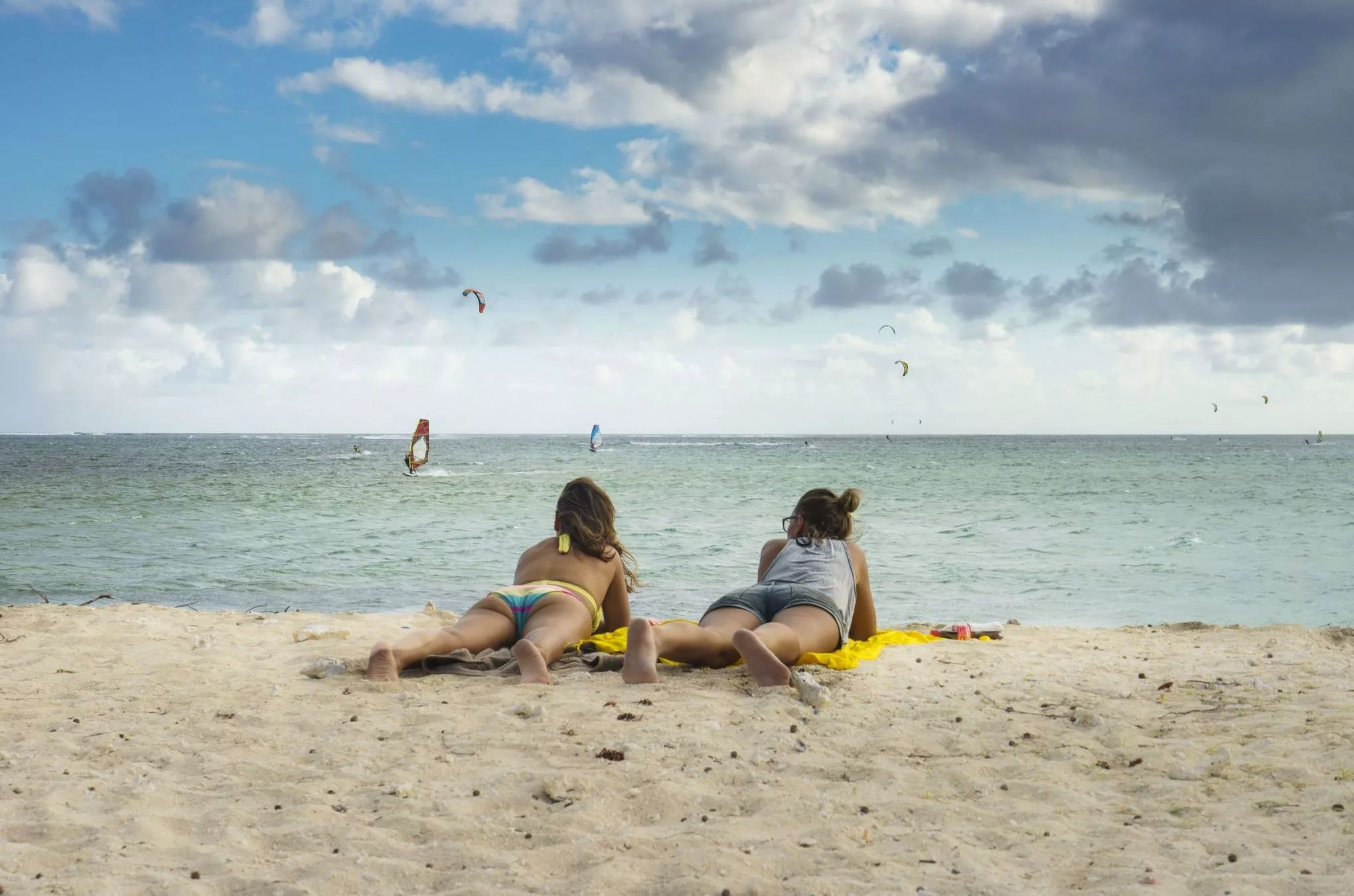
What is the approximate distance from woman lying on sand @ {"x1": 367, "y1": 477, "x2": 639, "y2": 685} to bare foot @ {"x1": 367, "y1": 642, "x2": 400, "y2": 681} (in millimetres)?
37

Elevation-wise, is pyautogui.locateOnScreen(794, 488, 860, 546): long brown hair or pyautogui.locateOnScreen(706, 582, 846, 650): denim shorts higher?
pyautogui.locateOnScreen(794, 488, 860, 546): long brown hair

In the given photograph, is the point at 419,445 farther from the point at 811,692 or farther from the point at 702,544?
the point at 811,692

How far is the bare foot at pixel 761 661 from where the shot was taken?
16.0 ft

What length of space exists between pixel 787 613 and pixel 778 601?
4.8 inches

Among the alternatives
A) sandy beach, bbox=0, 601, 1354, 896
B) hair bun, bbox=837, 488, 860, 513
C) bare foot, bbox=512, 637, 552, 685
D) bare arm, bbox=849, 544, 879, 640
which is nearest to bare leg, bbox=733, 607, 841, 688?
sandy beach, bbox=0, 601, 1354, 896

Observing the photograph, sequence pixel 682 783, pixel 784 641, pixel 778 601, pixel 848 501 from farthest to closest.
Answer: pixel 848 501 → pixel 778 601 → pixel 784 641 → pixel 682 783

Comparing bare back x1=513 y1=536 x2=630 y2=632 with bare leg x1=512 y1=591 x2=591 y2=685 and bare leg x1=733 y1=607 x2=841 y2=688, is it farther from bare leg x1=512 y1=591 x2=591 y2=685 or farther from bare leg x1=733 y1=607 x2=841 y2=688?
bare leg x1=733 y1=607 x2=841 y2=688

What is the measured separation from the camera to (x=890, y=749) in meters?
4.04

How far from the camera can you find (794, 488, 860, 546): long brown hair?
235 inches

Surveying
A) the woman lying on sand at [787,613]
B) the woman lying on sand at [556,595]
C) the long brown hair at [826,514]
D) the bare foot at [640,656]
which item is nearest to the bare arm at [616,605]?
the woman lying on sand at [556,595]

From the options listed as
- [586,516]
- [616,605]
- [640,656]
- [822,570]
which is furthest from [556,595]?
[822,570]

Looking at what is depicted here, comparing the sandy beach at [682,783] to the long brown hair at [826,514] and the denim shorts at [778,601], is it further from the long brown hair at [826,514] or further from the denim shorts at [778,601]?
the long brown hair at [826,514]

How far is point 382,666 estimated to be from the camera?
5.13 m

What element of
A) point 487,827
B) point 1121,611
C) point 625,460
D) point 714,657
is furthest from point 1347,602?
point 625,460
